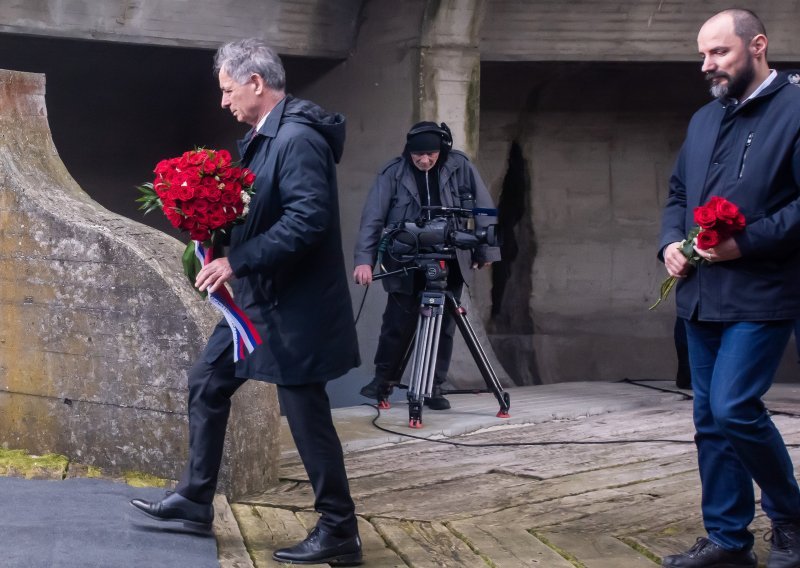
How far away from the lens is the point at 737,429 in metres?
3.88

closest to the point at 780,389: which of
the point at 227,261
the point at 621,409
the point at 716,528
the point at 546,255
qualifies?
the point at 621,409

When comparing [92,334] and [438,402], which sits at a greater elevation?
[92,334]

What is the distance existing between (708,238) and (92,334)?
2784 mm

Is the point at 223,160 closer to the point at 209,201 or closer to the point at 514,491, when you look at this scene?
the point at 209,201

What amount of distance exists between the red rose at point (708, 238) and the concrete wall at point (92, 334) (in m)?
2.11

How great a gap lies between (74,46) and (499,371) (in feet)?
14.4

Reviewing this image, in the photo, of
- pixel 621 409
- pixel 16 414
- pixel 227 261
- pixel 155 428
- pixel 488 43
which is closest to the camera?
pixel 227 261

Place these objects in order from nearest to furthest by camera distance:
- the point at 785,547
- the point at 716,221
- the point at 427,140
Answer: the point at 716,221
the point at 785,547
the point at 427,140

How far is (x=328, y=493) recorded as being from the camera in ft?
13.6

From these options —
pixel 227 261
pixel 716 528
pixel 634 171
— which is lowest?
pixel 716 528

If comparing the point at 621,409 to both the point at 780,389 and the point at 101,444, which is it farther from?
the point at 101,444

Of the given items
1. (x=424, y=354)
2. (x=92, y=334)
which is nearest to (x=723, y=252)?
(x=92, y=334)

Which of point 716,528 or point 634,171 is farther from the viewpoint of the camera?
point 634,171

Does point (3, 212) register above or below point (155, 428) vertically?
above
